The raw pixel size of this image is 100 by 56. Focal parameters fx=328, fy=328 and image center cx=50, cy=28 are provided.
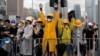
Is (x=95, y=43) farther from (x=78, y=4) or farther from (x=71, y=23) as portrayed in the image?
(x=78, y=4)

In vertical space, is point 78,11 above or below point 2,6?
below

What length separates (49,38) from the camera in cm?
1358

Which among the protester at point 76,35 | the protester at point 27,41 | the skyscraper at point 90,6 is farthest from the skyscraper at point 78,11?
the protester at point 27,41

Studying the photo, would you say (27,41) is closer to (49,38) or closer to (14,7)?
(49,38)

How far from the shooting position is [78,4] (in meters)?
24.5

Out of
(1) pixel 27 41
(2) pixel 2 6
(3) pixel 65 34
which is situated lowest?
(1) pixel 27 41

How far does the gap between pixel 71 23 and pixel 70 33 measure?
Result: 1.53 ft

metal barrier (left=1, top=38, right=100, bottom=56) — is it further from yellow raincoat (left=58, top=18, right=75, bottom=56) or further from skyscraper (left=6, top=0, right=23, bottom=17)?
skyscraper (left=6, top=0, right=23, bottom=17)

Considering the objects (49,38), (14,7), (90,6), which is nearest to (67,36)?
(49,38)

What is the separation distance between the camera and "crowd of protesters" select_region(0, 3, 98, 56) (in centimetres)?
1366

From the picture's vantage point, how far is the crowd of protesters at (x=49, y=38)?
13.7 meters

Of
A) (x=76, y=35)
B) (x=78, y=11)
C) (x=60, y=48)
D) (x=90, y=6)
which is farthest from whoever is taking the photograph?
(x=90, y=6)

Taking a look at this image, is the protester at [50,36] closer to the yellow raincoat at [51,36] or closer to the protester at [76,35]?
the yellow raincoat at [51,36]

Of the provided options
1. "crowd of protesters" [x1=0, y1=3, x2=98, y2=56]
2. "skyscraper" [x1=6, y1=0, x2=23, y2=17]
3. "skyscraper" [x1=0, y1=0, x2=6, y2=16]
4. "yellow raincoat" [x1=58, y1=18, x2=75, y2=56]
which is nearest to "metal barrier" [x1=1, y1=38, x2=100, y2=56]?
"crowd of protesters" [x1=0, y1=3, x2=98, y2=56]
